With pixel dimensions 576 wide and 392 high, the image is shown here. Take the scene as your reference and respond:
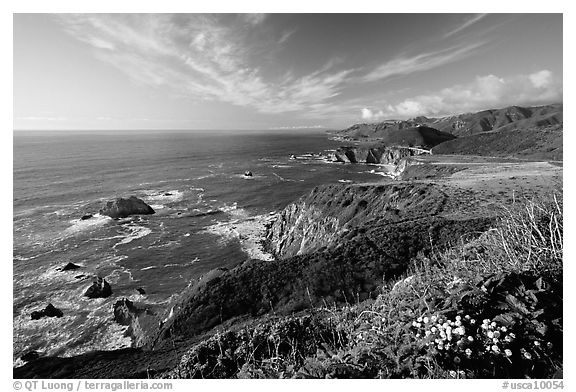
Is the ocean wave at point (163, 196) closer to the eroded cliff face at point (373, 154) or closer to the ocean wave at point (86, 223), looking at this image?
the ocean wave at point (86, 223)

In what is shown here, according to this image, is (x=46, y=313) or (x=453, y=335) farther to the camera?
(x=46, y=313)

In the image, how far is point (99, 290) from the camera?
25703 millimetres

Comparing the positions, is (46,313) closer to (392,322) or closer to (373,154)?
(392,322)

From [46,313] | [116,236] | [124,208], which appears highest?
[124,208]

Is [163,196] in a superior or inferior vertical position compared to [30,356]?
superior

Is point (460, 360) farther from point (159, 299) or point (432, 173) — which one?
point (432, 173)

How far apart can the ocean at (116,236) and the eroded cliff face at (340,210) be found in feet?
14.2

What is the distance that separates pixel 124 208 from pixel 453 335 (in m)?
50.5

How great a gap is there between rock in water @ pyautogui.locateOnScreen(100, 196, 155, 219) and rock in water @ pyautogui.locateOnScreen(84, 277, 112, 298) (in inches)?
852

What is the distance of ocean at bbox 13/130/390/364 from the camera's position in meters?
22.1

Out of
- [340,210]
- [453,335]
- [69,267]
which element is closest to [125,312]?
[69,267]

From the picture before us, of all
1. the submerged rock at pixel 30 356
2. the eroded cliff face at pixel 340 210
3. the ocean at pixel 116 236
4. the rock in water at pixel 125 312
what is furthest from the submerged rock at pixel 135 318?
the eroded cliff face at pixel 340 210

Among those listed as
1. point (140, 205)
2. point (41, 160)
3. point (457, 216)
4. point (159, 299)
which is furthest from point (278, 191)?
point (41, 160)

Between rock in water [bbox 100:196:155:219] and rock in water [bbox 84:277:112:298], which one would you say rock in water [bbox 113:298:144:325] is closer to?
rock in water [bbox 84:277:112:298]
